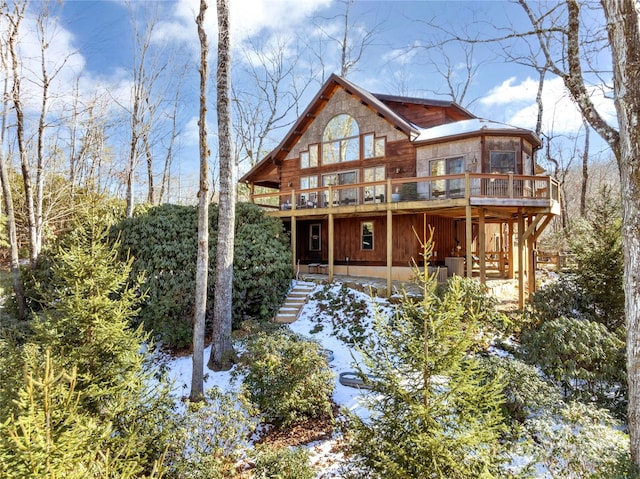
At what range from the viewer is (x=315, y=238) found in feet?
61.2

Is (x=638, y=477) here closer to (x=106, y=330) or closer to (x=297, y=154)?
(x=106, y=330)

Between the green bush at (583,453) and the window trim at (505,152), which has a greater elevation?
the window trim at (505,152)

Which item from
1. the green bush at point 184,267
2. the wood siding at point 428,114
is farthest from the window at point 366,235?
Result: the wood siding at point 428,114

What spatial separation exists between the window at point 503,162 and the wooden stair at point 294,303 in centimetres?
842

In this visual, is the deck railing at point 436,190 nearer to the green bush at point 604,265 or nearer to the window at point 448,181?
the window at point 448,181

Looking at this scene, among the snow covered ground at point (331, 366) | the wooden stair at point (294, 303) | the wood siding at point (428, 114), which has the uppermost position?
the wood siding at point (428, 114)

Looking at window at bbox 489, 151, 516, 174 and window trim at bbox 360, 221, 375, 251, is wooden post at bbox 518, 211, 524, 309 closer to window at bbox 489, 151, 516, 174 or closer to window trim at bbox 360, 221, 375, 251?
window at bbox 489, 151, 516, 174

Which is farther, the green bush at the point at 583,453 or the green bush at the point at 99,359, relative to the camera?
the green bush at the point at 99,359

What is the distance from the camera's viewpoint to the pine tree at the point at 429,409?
3.56m

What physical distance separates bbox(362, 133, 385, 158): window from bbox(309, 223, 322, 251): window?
14.3ft

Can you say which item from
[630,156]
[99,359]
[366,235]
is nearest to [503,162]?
[366,235]

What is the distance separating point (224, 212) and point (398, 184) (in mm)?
8204

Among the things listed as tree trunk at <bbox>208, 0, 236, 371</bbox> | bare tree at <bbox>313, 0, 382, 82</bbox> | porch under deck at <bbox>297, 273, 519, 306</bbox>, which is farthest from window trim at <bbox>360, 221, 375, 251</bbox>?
bare tree at <bbox>313, 0, 382, 82</bbox>

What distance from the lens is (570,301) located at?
9461mm
